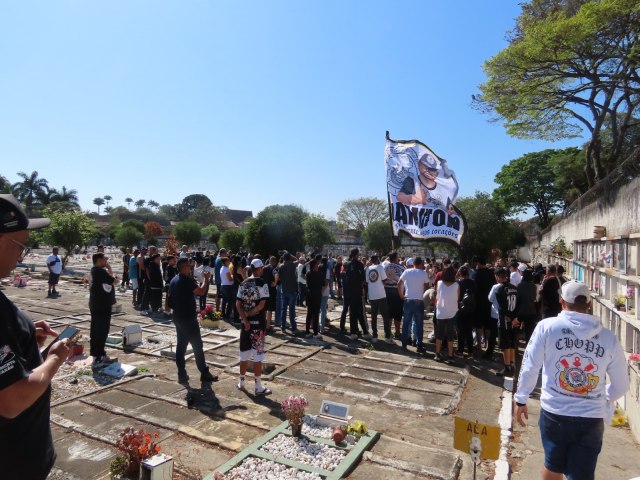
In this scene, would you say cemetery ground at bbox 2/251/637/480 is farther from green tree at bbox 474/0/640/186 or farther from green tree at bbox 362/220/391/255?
green tree at bbox 362/220/391/255

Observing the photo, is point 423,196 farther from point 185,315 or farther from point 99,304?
point 99,304

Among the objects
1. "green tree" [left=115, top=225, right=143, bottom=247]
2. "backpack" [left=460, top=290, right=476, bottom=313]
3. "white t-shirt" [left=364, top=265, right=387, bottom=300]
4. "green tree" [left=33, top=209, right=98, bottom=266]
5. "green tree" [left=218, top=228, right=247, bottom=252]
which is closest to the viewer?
"backpack" [left=460, top=290, right=476, bottom=313]

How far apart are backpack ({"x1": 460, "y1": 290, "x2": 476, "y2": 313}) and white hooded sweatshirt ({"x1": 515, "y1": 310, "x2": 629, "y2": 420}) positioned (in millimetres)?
5113

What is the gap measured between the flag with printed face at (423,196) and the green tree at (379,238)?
34787 mm

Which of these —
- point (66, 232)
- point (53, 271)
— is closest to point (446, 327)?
point (53, 271)

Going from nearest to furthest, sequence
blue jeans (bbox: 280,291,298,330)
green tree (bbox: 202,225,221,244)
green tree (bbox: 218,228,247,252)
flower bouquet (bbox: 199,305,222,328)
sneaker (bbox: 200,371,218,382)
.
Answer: sneaker (bbox: 200,371,218,382) → blue jeans (bbox: 280,291,298,330) → flower bouquet (bbox: 199,305,222,328) → green tree (bbox: 218,228,247,252) → green tree (bbox: 202,225,221,244)

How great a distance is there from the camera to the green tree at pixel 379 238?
146 feet

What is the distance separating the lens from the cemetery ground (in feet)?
14.1

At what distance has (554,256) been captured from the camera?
58.1ft

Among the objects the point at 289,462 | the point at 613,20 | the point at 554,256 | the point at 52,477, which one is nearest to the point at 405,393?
the point at 289,462

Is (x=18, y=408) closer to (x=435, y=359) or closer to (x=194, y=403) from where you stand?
(x=194, y=403)

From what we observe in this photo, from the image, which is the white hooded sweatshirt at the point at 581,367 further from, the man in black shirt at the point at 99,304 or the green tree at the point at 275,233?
the green tree at the point at 275,233

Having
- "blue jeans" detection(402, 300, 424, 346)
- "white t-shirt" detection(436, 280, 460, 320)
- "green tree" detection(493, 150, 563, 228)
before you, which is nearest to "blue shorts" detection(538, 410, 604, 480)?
"white t-shirt" detection(436, 280, 460, 320)

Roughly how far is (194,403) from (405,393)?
10.3ft
